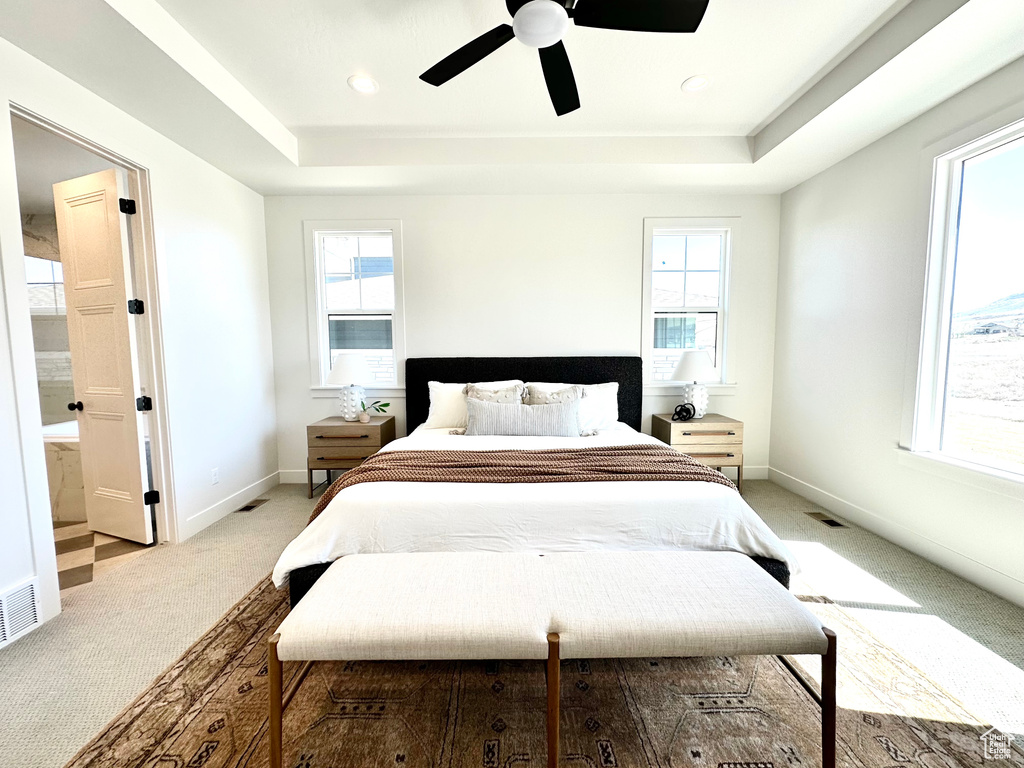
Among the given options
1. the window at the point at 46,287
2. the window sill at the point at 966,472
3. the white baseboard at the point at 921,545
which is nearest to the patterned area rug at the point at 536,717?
the white baseboard at the point at 921,545

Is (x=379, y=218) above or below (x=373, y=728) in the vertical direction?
above

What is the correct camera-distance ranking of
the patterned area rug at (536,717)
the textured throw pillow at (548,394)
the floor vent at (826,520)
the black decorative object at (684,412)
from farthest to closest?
the black decorative object at (684,412) → the textured throw pillow at (548,394) → the floor vent at (826,520) → the patterned area rug at (536,717)

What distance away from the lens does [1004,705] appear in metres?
1.55

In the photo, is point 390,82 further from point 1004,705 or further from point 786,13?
point 1004,705

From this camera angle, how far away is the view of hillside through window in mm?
2217

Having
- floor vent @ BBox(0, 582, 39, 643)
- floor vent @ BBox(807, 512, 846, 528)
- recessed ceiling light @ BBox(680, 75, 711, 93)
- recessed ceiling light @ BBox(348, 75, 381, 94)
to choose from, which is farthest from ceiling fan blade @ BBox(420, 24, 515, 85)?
floor vent @ BBox(807, 512, 846, 528)

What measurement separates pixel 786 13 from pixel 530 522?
8.72 feet

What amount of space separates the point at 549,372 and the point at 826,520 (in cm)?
239

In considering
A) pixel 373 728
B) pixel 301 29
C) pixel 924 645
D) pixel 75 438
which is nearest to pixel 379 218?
pixel 301 29

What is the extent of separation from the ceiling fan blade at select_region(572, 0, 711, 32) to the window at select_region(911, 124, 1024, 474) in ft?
6.16

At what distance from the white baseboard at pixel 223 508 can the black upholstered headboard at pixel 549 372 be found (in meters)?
1.55

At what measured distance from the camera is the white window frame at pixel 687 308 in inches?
154

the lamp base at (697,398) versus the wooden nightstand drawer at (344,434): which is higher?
the lamp base at (697,398)

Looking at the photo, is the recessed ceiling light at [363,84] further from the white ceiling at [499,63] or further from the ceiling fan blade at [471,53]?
the ceiling fan blade at [471,53]
